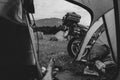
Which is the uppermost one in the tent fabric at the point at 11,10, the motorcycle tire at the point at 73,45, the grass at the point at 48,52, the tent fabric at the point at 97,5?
the tent fabric at the point at 11,10

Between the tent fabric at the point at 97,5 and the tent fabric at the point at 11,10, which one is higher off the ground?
the tent fabric at the point at 11,10

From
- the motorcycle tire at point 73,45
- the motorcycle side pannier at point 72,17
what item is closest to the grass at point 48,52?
the motorcycle tire at point 73,45

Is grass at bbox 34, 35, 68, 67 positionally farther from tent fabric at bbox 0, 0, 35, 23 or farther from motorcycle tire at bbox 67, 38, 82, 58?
tent fabric at bbox 0, 0, 35, 23

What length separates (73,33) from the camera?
7551 millimetres

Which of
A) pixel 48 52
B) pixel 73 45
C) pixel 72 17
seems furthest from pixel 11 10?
pixel 72 17

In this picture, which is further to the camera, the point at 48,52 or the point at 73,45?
the point at 48,52

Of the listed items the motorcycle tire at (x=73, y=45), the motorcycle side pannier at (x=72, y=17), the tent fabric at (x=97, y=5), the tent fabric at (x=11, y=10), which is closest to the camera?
the tent fabric at (x=11, y=10)

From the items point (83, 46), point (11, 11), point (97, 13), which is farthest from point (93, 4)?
point (11, 11)

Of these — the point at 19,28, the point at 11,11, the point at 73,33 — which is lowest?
the point at 73,33

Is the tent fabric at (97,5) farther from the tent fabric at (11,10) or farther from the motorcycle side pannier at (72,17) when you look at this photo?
the motorcycle side pannier at (72,17)

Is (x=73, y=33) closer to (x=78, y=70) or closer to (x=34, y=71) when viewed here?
(x=78, y=70)

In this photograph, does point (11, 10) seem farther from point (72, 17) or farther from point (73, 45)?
point (72, 17)

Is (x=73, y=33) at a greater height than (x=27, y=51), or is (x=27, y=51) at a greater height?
(x=27, y=51)

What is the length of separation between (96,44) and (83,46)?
0.77 metres
